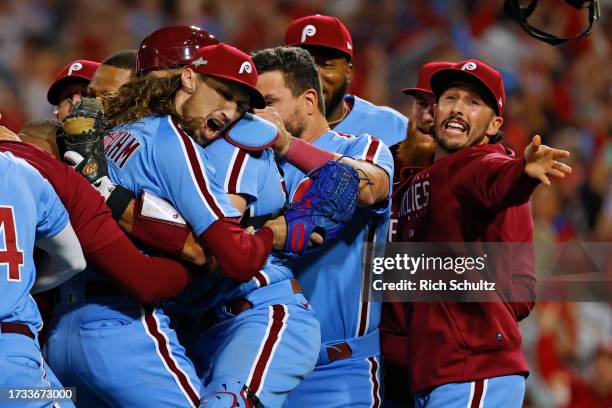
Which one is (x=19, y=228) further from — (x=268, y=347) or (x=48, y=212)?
(x=268, y=347)

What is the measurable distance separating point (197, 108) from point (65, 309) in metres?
0.80

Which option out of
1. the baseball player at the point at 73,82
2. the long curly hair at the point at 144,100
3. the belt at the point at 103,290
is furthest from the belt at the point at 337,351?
the baseball player at the point at 73,82

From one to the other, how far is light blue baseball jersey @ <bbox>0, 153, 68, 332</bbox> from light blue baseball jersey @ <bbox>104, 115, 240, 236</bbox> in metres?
0.43

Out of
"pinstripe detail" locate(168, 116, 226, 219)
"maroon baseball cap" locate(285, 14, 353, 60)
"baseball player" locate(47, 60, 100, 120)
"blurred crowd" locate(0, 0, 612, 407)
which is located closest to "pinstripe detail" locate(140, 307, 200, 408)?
"pinstripe detail" locate(168, 116, 226, 219)

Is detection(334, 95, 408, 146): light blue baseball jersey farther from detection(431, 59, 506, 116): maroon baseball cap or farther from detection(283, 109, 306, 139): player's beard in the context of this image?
detection(431, 59, 506, 116): maroon baseball cap

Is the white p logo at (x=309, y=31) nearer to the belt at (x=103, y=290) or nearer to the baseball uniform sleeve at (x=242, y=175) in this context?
the baseball uniform sleeve at (x=242, y=175)

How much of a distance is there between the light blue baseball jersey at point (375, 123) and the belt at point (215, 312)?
4.91 feet

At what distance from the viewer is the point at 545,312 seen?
7715mm

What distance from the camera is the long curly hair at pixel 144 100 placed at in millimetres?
3516

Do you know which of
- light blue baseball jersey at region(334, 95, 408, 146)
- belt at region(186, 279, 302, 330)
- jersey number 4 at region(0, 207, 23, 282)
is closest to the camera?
jersey number 4 at region(0, 207, 23, 282)

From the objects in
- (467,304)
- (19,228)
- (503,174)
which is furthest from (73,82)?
(503,174)

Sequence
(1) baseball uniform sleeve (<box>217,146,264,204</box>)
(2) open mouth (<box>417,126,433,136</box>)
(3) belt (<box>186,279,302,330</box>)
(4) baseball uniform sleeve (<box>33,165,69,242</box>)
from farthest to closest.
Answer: (2) open mouth (<box>417,126,433,136</box>), (3) belt (<box>186,279,302,330</box>), (1) baseball uniform sleeve (<box>217,146,264,204</box>), (4) baseball uniform sleeve (<box>33,165,69,242</box>)

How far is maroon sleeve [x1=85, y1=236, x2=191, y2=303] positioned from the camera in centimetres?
321

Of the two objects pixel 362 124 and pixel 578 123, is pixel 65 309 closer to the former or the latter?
pixel 362 124
